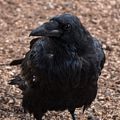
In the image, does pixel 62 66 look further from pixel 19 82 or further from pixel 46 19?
pixel 46 19

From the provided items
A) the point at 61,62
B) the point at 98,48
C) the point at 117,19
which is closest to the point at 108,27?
the point at 117,19

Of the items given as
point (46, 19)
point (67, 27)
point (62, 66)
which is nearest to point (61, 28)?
point (67, 27)

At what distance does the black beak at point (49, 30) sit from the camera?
16.9 feet

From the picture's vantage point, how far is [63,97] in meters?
5.76

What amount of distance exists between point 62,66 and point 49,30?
0.48m

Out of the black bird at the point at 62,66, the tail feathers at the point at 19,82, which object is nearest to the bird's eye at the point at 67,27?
the black bird at the point at 62,66

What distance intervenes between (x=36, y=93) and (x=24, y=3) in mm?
3795

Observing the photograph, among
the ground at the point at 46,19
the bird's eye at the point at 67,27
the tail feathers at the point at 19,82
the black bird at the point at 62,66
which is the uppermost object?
the bird's eye at the point at 67,27

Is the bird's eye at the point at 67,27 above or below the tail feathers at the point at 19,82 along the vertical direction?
above

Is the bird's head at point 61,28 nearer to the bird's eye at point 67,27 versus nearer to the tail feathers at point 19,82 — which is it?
the bird's eye at point 67,27

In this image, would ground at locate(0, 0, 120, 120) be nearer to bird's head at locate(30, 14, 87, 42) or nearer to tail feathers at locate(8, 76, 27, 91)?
tail feathers at locate(8, 76, 27, 91)

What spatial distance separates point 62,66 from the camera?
554cm

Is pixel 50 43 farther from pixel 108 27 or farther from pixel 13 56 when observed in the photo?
pixel 108 27

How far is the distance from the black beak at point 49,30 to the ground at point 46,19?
166 centimetres
